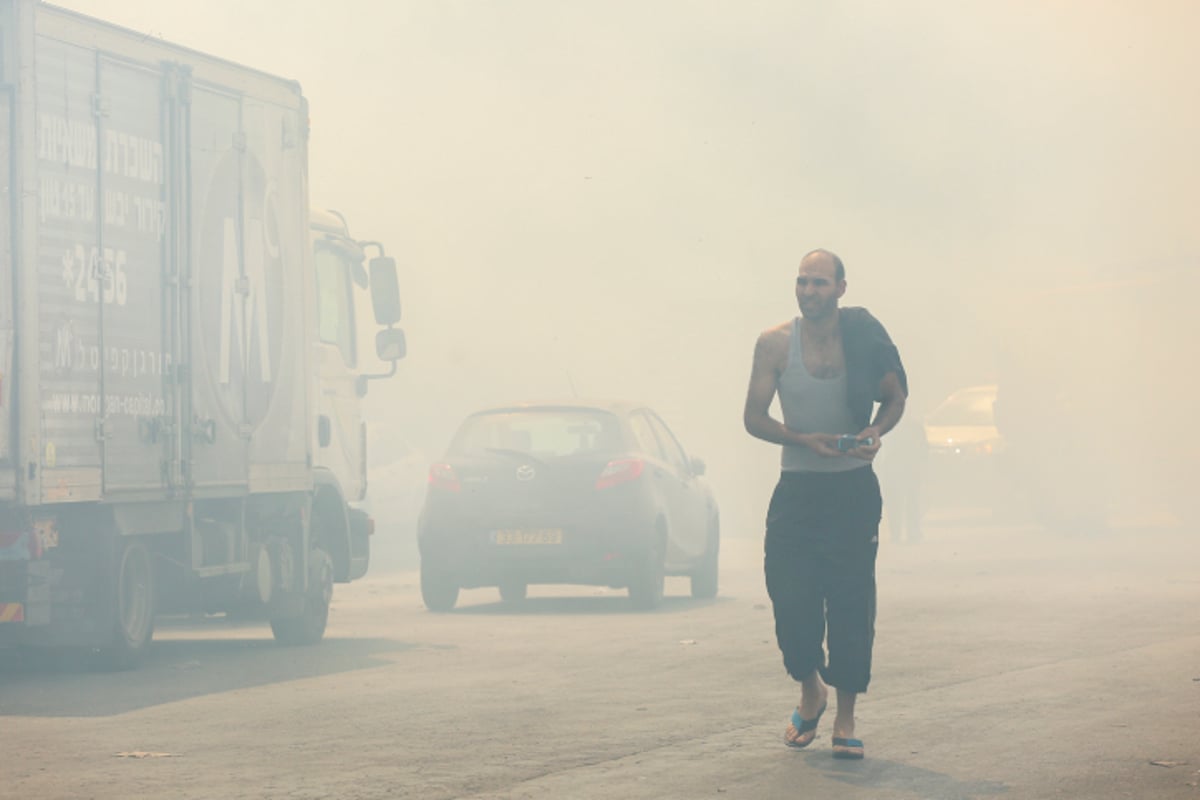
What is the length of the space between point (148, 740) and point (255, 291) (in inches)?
212

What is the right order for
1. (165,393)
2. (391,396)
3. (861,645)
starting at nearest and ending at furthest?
(861,645) < (165,393) < (391,396)

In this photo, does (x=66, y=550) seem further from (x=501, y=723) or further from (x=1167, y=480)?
(x=1167, y=480)

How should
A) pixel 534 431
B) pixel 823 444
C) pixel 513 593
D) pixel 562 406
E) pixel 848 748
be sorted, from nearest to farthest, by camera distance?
pixel 848 748 → pixel 823 444 → pixel 562 406 → pixel 534 431 → pixel 513 593

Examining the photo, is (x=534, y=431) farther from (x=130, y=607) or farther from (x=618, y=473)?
(x=130, y=607)

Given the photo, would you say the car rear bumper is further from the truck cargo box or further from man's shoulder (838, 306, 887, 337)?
man's shoulder (838, 306, 887, 337)

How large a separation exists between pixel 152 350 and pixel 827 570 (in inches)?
215

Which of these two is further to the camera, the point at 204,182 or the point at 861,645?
the point at 204,182

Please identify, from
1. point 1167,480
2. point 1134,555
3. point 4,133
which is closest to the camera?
point 4,133

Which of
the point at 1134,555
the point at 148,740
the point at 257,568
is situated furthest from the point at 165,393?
the point at 1134,555

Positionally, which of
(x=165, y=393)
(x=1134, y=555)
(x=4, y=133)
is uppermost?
(x=4, y=133)

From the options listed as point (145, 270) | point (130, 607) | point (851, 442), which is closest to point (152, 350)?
point (145, 270)

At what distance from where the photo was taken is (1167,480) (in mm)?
33719

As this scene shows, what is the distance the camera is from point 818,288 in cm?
836

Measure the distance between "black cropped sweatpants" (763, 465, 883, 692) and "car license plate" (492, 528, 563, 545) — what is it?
8.86 m
